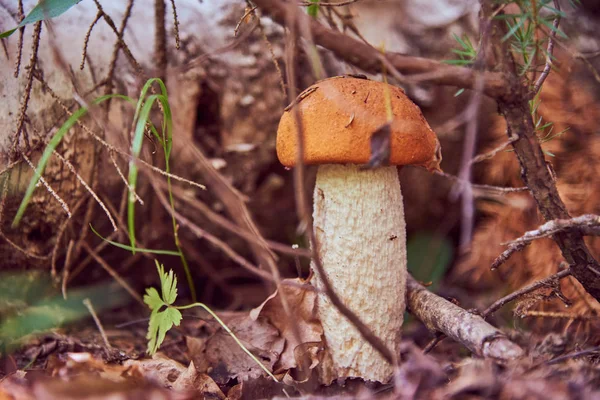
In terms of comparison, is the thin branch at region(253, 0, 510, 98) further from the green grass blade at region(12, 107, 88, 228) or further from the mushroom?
the green grass blade at region(12, 107, 88, 228)

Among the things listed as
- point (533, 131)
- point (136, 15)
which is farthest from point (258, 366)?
point (136, 15)

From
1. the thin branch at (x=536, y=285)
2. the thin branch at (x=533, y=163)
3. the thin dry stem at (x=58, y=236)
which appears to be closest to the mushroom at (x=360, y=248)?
the thin branch at (x=533, y=163)

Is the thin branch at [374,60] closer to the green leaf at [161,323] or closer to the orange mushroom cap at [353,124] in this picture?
the orange mushroom cap at [353,124]

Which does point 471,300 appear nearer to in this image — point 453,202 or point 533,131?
point 453,202

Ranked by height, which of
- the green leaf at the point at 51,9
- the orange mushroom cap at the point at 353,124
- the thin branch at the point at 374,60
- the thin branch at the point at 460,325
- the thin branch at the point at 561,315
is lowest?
the thin branch at the point at 561,315

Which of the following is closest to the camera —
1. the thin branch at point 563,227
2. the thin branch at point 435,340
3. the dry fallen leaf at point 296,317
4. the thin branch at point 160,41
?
the thin branch at point 563,227

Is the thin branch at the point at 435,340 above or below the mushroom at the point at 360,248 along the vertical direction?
below
